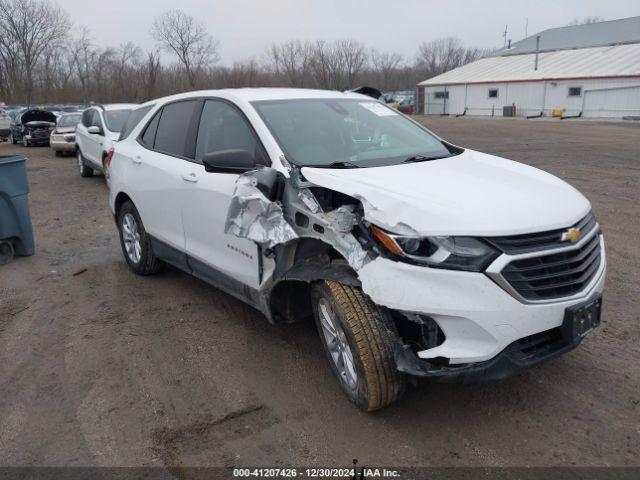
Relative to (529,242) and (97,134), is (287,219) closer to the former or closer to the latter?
(529,242)

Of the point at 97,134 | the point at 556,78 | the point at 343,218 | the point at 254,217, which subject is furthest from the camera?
the point at 556,78

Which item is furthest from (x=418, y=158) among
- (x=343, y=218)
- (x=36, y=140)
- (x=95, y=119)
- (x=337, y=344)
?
(x=36, y=140)

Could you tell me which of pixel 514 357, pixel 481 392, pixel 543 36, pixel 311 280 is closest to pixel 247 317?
pixel 311 280

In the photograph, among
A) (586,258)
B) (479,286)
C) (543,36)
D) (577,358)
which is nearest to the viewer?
(479,286)

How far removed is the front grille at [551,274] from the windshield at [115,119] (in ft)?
36.8

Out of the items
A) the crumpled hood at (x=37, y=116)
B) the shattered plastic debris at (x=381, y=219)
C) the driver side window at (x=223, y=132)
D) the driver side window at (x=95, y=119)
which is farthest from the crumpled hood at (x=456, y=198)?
the crumpled hood at (x=37, y=116)

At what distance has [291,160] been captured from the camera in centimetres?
357

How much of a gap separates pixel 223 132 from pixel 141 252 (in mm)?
1924

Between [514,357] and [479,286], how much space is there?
1.44 feet

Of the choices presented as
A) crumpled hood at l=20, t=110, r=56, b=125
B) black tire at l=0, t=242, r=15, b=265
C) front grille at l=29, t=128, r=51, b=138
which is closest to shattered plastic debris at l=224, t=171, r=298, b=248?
black tire at l=0, t=242, r=15, b=265

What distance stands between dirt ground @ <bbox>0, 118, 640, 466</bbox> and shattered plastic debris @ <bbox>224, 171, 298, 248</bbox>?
0.99 meters

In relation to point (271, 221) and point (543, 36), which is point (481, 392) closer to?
point (271, 221)

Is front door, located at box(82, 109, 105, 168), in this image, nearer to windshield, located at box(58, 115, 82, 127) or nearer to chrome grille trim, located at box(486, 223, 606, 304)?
windshield, located at box(58, 115, 82, 127)

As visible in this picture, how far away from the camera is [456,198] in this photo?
2.91m
